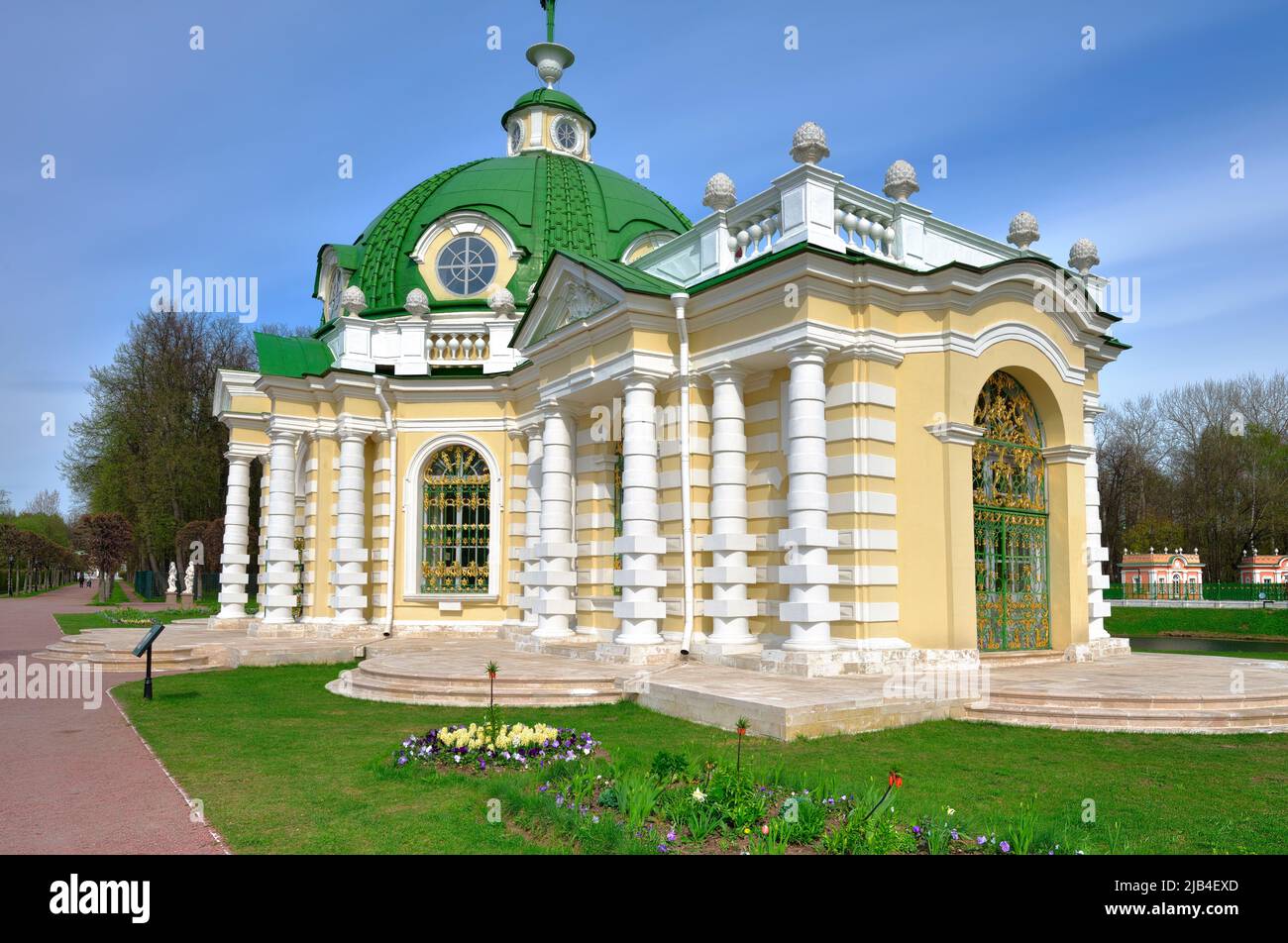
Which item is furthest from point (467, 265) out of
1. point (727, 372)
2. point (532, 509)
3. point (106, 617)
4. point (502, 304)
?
point (106, 617)

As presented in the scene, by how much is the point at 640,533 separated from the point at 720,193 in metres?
5.24

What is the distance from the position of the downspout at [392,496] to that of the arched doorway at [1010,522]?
1192 centimetres

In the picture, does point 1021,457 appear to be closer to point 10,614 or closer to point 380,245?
point 380,245

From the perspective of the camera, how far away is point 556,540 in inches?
611

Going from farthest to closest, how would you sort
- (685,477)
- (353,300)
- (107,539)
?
(107,539)
(353,300)
(685,477)

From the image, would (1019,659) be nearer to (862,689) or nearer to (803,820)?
(862,689)

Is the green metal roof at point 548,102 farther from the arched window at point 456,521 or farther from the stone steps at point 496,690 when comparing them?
the stone steps at point 496,690

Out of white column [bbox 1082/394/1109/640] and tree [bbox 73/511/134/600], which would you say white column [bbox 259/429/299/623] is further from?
tree [bbox 73/511/134/600]

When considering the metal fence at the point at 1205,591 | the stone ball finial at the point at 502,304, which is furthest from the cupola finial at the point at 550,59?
the metal fence at the point at 1205,591

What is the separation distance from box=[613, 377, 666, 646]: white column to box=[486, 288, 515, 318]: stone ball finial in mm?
7403

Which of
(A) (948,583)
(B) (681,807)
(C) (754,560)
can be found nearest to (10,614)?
(C) (754,560)

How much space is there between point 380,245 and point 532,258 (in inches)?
167

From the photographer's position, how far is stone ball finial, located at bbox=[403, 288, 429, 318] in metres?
20.3

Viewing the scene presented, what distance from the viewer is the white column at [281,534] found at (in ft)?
64.3
